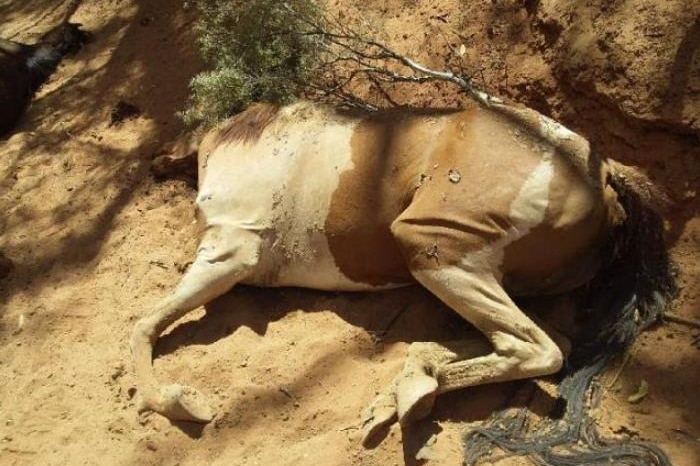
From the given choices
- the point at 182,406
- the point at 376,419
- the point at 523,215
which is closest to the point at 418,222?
the point at 523,215

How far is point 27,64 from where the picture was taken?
5523 millimetres

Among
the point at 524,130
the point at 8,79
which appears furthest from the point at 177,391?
the point at 8,79

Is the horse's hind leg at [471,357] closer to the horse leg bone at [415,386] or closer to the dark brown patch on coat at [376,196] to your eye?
the horse leg bone at [415,386]

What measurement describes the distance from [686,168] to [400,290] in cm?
136

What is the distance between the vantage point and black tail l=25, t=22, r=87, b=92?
18.2 ft

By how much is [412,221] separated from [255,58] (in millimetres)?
1703

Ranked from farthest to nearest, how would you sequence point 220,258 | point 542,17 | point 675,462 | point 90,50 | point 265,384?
1. point 90,50
2. point 542,17
3. point 220,258
4. point 265,384
5. point 675,462

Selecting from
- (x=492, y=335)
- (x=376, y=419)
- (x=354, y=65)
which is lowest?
(x=376, y=419)

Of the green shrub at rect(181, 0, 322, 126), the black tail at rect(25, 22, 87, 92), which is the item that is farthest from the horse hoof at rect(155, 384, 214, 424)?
the black tail at rect(25, 22, 87, 92)

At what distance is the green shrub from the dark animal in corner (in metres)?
1.79

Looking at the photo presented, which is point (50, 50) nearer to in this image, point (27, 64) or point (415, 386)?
point (27, 64)

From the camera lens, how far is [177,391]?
124 inches

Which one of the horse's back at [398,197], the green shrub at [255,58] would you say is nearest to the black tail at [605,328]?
the horse's back at [398,197]

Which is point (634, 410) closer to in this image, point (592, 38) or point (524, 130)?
point (524, 130)
